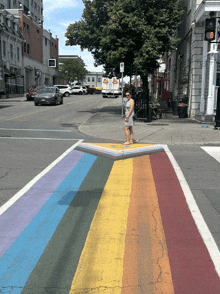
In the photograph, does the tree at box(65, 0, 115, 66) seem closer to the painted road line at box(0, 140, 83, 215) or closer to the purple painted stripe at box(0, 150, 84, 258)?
the painted road line at box(0, 140, 83, 215)

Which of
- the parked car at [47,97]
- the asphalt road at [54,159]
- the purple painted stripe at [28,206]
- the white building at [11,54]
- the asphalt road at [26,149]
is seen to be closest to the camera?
the purple painted stripe at [28,206]

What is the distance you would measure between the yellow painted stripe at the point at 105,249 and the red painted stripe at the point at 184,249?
1.81 feet

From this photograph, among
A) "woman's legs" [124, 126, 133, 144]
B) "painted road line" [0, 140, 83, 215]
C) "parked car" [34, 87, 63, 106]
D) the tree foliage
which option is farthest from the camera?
"parked car" [34, 87, 63, 106]

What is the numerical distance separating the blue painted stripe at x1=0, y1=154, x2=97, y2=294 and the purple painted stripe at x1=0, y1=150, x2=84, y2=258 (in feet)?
0.28

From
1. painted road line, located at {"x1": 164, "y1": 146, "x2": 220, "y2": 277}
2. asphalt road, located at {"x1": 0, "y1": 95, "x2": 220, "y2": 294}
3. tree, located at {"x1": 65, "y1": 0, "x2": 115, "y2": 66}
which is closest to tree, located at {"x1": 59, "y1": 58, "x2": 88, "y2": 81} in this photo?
tree, located at {"x1": 65, "y1": 0, "x2": 115, "y2": 66}

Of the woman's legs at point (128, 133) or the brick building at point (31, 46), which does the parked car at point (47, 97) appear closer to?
the brick building at point (31, 46)

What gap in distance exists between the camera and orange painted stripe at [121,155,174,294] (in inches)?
119

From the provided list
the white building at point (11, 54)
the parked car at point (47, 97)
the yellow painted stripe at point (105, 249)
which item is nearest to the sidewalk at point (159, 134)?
the yellow painted stripe at point (105, 249)

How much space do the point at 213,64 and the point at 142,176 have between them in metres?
11.3

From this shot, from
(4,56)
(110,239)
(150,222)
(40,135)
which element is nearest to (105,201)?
→ (150,222)

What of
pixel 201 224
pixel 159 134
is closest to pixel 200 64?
pixel 159 134

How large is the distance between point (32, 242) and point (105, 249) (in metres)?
0.87

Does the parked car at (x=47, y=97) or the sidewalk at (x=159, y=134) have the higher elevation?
the parked car at (x=47, y=97)

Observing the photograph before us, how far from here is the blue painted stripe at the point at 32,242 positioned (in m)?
3.12
